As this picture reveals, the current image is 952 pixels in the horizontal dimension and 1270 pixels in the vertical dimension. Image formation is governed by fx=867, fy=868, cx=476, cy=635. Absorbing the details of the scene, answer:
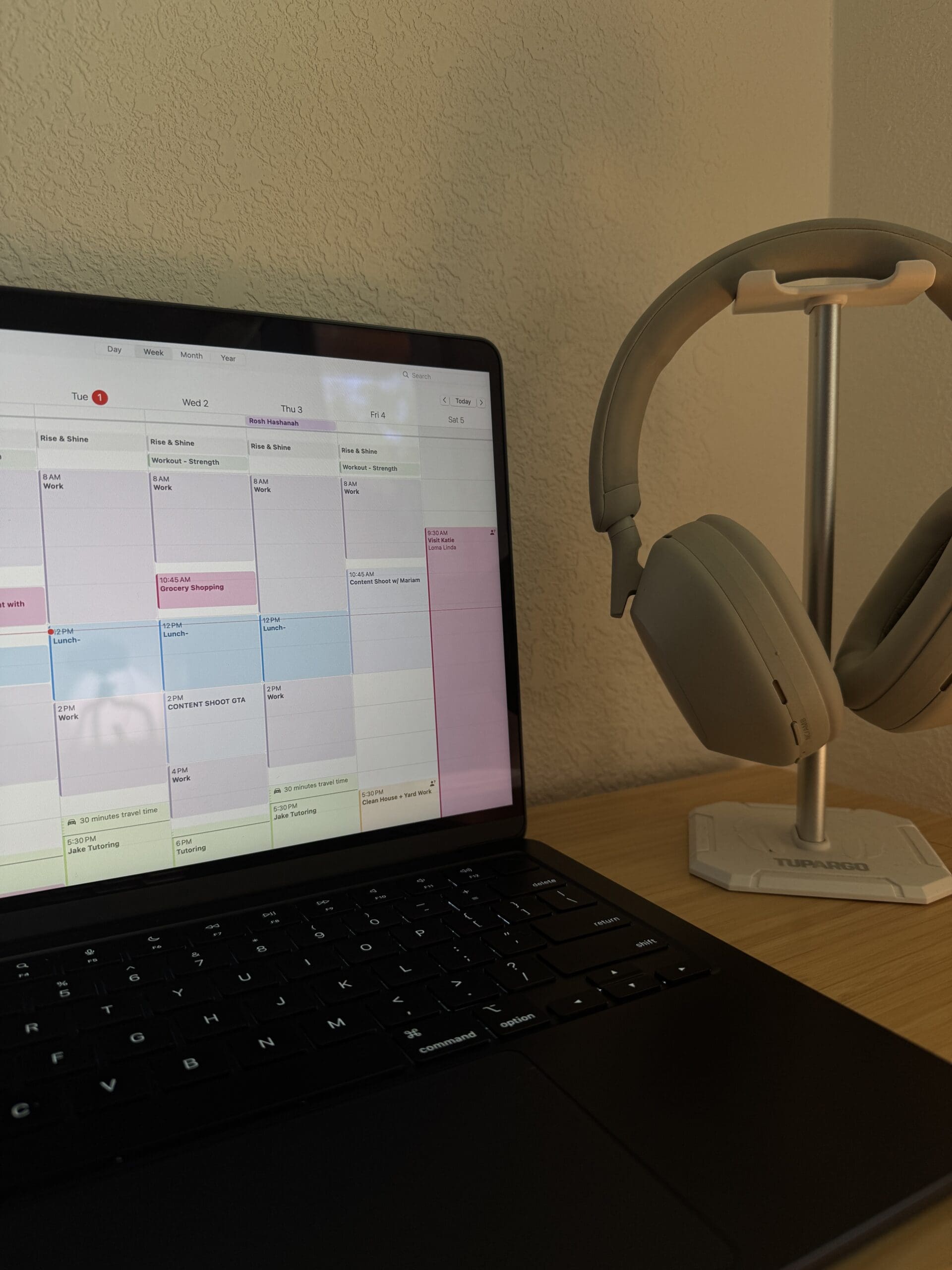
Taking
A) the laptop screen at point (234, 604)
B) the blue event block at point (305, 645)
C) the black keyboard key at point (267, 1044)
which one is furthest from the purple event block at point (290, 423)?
the black keyboard key at point (267, 1044)

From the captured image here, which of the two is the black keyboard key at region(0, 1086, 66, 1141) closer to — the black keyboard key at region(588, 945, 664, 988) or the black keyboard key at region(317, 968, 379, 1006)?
the black keyboard key at region(317, 968, 379, 1006)

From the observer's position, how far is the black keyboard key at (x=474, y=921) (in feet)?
1.41

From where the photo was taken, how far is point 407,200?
623 millimetres

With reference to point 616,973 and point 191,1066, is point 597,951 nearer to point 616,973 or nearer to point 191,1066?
point 616,973

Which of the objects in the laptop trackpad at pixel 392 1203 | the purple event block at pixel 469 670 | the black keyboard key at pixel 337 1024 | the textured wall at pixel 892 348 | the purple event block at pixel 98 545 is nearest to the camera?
the laptop trackpad at pixel 392 1203

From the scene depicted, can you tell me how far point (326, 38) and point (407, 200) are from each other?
11 cm

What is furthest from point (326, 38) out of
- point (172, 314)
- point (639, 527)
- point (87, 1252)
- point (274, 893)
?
point (87, 1252)

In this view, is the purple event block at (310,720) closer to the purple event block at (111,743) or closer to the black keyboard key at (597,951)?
the purple event block at (111,743)

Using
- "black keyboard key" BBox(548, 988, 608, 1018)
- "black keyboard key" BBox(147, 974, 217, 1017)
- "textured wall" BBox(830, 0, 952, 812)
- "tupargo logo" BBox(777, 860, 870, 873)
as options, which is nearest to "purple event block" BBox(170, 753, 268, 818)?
"black keyboard key" BBox(147, 974, 217, 1017)

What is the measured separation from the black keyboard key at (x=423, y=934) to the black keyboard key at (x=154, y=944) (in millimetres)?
104

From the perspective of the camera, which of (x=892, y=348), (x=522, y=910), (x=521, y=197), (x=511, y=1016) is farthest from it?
(x=892, y=348)

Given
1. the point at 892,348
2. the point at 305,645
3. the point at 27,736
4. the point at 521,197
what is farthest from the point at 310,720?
the point at 892,348

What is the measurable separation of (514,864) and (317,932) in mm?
138

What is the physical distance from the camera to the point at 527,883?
49cm
